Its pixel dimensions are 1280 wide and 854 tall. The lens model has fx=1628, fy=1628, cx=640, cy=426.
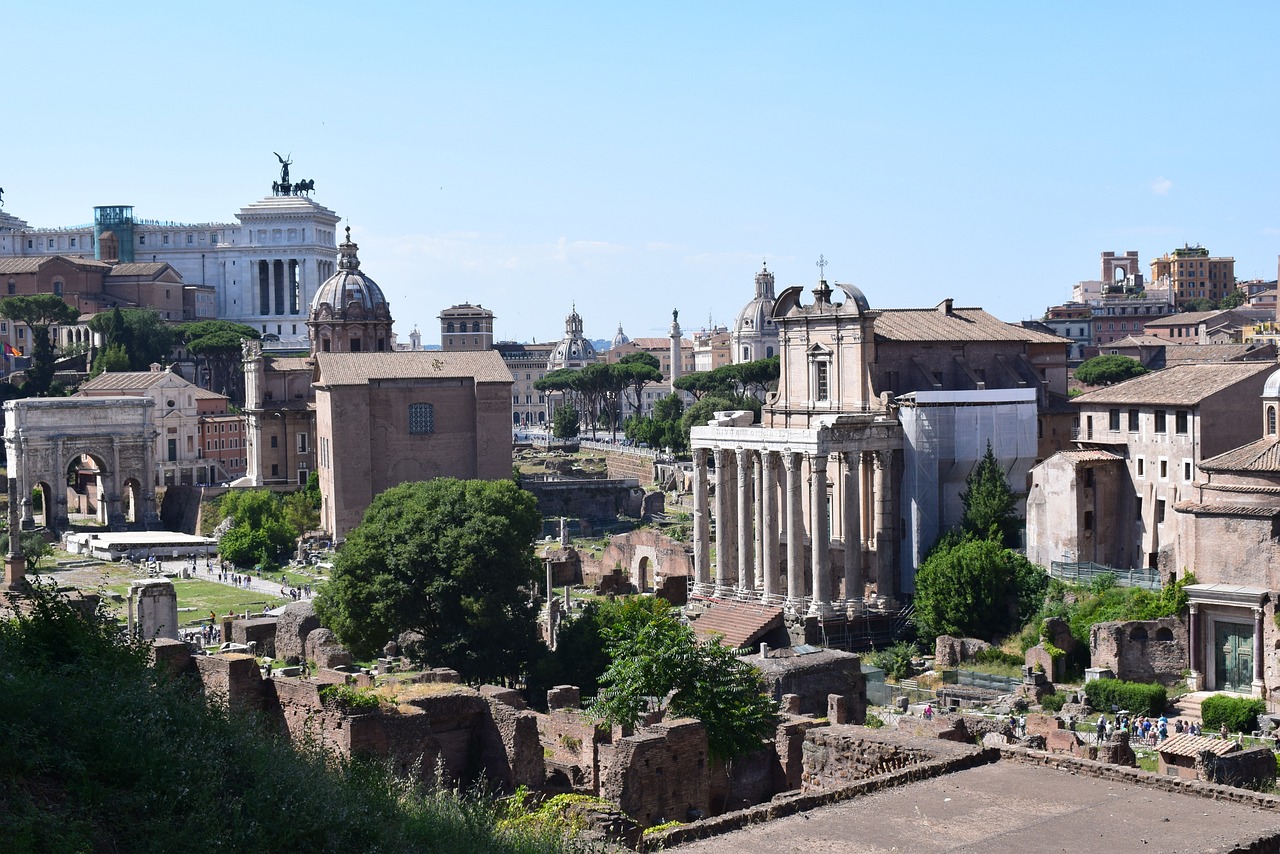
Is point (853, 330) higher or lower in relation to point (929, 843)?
higher

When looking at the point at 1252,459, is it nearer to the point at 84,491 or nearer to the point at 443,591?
the point at 443,591

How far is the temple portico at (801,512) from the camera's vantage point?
137 ft

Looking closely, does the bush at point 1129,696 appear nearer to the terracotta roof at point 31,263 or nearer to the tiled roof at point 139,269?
the terracotta roof at point 31,263

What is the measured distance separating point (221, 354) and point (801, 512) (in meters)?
67.7

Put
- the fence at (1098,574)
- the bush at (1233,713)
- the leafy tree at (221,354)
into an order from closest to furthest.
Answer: the bush at (1233,713) < the fence at (1098,574) < the leafy tree at (221,354)

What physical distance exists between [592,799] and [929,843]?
227 inches

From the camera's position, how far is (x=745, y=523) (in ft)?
145

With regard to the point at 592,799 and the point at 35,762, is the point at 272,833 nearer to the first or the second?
the point at 35,762

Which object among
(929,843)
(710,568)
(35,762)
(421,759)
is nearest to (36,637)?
(35,762)

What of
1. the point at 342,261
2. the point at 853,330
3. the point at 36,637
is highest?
the point at 342,261

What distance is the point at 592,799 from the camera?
20422mm

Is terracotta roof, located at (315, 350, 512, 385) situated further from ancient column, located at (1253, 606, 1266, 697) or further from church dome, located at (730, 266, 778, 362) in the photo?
church dome, located at (730, 266, 778, 362)

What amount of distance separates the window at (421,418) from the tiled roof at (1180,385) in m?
32.5

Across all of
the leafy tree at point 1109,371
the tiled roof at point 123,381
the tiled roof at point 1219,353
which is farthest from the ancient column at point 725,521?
the tiled roof at point 123,381
